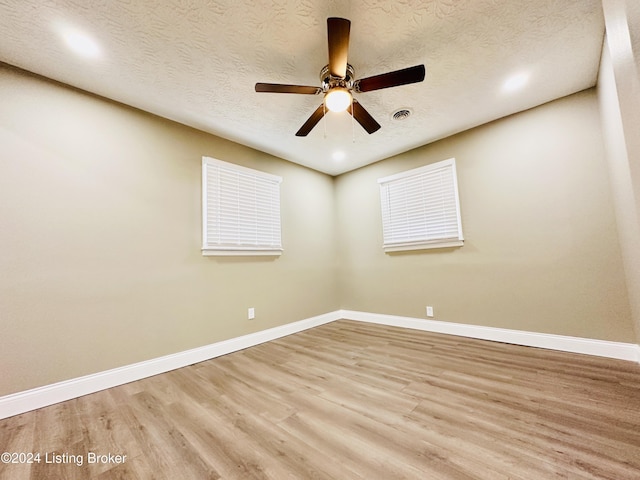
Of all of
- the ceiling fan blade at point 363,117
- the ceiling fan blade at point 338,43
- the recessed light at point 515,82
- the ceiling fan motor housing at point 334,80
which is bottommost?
the ceiling fan blade at point 363,117

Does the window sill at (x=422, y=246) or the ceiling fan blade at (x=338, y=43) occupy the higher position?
the ceiling fan blade at (x=338, y=43)

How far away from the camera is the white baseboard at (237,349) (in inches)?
74.9

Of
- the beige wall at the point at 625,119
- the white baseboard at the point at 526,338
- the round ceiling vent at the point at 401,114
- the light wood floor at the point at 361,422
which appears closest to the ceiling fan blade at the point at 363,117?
the round ceiling vent at the point at 401,114

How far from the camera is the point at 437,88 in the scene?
2445mm

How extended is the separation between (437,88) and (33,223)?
11.7 ft

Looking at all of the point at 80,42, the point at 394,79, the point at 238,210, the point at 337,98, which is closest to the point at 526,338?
the point at 394,79

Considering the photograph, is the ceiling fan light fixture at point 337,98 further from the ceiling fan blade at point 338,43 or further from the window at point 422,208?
the window at point 422,208

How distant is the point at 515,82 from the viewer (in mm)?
2412

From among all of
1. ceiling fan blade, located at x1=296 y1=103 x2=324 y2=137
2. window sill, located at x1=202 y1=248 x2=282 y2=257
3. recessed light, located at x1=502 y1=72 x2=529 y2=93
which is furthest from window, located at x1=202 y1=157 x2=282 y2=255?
recessed light, located at x1=502 y1=72 x2=529 y2=93

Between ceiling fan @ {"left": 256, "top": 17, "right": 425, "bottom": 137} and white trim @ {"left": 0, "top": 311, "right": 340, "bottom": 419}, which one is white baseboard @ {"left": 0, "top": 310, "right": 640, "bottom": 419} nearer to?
white trim @ {"left": 0, "top": 311, "right": 340, "bottom": 419}

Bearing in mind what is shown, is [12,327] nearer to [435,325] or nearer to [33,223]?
[33,223]

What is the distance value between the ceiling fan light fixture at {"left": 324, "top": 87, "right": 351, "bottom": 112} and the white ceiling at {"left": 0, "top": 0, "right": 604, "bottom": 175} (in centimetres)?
31

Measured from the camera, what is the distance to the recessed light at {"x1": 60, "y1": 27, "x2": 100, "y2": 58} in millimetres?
1719

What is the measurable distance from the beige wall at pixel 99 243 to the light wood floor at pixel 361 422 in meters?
0.42
